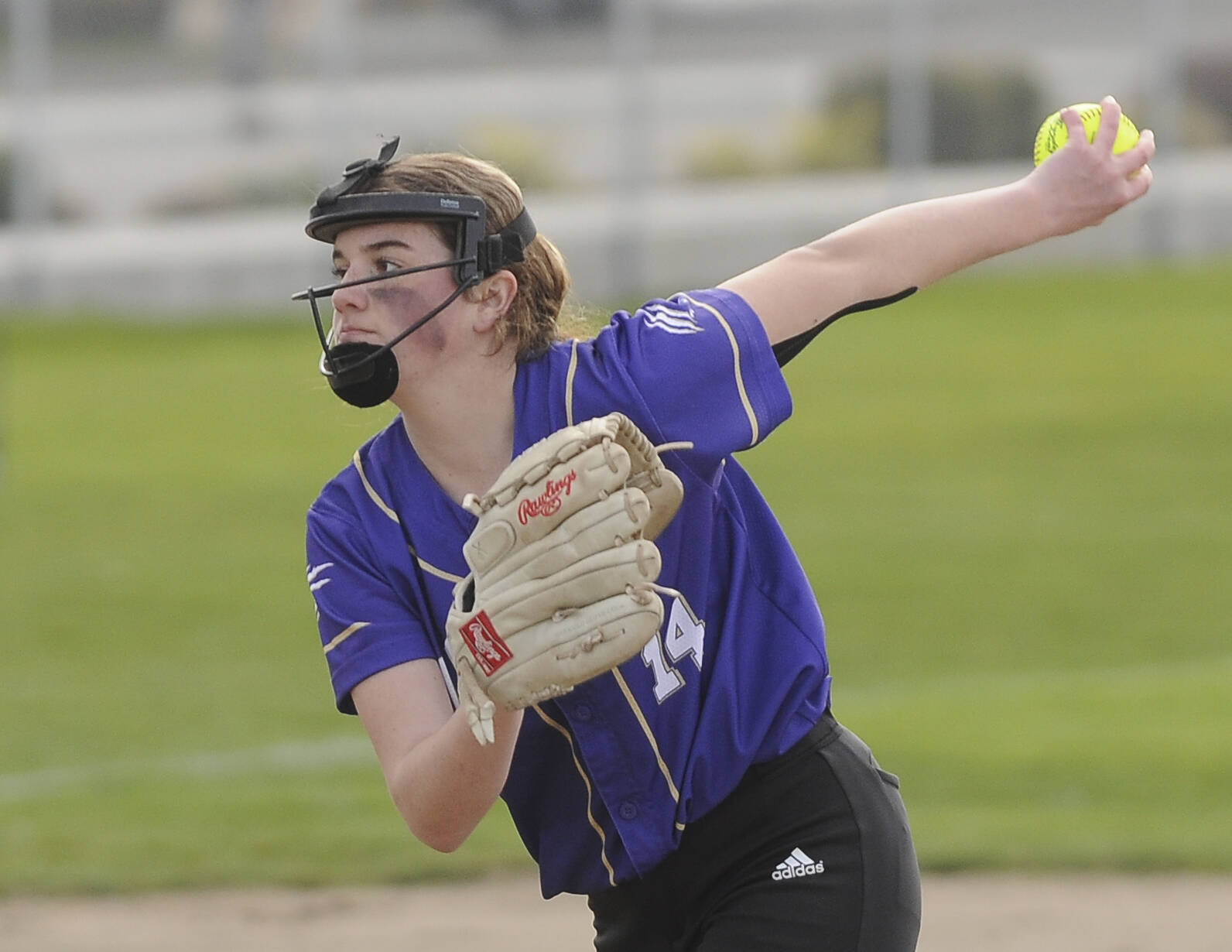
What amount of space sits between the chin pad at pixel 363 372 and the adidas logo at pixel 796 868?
100 centimetres

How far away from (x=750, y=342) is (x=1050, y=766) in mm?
4558

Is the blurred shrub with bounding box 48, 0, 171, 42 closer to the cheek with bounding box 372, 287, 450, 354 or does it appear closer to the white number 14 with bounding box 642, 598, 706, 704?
the cheek with bounding box 372, 287, 450, 354

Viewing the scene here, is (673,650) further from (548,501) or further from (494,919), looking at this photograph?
(494,919)

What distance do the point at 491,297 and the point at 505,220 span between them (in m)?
0.13

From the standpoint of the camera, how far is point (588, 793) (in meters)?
3.19

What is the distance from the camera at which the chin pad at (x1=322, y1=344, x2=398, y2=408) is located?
Result: 118 inches

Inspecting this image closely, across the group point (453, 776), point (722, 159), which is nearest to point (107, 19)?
point (722, 159)

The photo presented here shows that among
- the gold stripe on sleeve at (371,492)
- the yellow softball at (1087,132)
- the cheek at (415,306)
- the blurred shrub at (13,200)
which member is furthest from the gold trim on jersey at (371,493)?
the blurred shrub at (13,200)

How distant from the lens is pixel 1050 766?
7141 mm

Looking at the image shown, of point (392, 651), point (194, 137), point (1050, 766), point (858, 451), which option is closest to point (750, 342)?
point (392, 651)

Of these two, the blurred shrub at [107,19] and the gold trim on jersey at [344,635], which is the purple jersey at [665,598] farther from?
the blurred shrub at [107,19]

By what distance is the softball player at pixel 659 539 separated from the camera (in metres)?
2.99

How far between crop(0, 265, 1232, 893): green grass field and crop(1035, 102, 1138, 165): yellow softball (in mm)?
2998

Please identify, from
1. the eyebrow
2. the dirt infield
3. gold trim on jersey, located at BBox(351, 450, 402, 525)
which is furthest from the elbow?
the dirt infield
